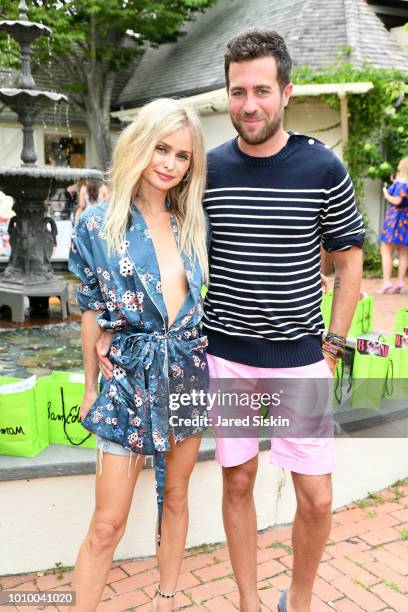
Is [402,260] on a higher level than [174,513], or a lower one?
higher

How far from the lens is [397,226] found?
28.7 feet

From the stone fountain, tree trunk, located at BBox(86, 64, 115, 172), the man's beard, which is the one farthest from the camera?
tree trunk, located at BBox(86, 64, 115, 172)

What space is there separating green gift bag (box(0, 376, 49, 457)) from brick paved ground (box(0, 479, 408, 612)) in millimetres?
553

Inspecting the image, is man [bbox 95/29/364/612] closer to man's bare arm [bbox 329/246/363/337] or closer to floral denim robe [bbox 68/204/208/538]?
man's bare arm [bbox 329/246/363/337]

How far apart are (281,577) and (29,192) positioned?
4411 millimetres

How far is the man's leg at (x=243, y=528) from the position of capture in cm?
237

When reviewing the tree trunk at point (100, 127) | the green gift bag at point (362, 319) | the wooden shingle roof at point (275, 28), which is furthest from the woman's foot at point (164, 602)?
the tree trunk at point (100, 127)

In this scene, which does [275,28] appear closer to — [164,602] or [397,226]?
[397,226]

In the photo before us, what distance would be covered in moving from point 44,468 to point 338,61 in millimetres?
11112

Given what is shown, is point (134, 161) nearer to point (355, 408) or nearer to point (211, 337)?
point (211, 337)

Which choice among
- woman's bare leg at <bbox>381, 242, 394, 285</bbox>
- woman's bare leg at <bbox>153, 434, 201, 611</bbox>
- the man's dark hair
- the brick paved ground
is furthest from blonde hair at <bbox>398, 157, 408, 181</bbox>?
woman's bare leg at <bbox>153, 434, 201, 611</bbox>

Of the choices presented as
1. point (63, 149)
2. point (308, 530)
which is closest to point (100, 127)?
point (63, 149)

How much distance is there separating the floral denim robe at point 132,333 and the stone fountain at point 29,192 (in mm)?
3448

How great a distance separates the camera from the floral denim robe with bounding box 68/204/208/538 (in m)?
2.08
